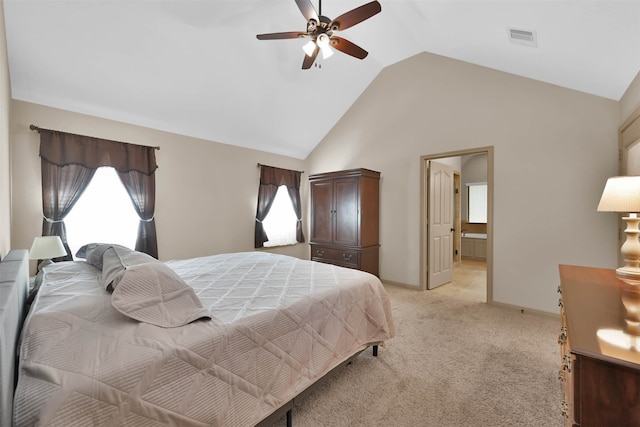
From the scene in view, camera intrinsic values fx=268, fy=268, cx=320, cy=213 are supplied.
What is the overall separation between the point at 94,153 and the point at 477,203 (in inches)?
311

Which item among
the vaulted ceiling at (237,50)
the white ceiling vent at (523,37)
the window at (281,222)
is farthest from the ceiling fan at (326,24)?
the window at (281,222)

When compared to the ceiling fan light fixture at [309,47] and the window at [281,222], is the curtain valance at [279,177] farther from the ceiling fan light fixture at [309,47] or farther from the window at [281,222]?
the ceiling fan light fixture at [309,47]

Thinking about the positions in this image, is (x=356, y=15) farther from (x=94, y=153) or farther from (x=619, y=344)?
(x=94, y=153)

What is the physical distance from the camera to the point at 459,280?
4734mm

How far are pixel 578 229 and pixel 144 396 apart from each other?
3.98 metres

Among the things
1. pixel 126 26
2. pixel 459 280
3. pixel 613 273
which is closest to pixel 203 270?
pixel 126 26

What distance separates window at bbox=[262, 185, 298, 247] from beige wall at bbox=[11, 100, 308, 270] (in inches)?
7.7

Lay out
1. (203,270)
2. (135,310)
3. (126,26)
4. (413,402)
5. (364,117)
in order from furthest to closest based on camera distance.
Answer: (364,117) < (126,26) < (203,270) < (413,402) < (135,310)

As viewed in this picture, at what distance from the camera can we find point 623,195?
143cm

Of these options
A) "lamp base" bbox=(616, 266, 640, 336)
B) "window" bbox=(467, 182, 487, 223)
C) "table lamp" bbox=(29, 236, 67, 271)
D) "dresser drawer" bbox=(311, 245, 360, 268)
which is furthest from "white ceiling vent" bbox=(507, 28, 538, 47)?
"window" bbox=(467, 182, 487, 223)

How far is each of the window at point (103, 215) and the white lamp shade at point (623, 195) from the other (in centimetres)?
438

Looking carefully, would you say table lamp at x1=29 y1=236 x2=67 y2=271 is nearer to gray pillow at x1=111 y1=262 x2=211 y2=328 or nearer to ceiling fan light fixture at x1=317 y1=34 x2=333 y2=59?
gray pillow at x1=111 y1=262 x2=211 y2=328

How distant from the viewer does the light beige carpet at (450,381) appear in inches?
63.0

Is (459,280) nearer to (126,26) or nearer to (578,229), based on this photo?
(578,229)
